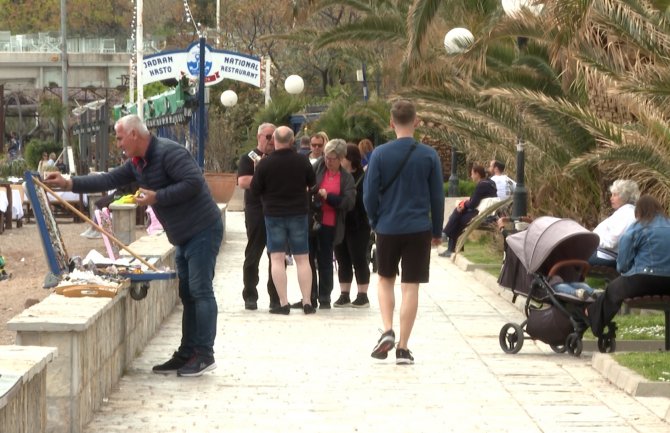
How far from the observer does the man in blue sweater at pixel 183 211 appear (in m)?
9.59

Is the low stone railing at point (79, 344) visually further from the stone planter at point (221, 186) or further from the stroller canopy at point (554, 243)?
the stone planter at point (221, 186)

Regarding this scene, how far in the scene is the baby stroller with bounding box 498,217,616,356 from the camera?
11266 mm

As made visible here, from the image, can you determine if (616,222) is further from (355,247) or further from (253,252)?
(253,252)

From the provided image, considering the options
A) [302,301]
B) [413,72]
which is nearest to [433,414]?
[302,301]

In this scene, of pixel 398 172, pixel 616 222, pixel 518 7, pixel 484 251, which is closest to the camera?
pixel 398 172

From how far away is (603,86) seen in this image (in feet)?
51.9

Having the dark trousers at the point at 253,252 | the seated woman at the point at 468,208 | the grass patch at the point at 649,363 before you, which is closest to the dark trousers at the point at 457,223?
the seated woman at the point at 468,208

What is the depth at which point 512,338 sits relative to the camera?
11.6 m

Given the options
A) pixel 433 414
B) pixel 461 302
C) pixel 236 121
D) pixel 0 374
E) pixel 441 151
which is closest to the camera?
pixel 0 374

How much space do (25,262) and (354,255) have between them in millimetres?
9534

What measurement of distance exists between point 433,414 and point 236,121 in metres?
37.4

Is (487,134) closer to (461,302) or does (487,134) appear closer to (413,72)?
(461,302)

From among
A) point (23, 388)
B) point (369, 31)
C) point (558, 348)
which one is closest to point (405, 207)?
point (558, 348)

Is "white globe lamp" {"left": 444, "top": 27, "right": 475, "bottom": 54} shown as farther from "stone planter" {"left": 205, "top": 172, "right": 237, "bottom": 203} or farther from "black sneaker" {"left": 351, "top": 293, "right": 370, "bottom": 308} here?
"stone planter" {"left": 205, "top": 172, "right": 237, "bottom": 203}
